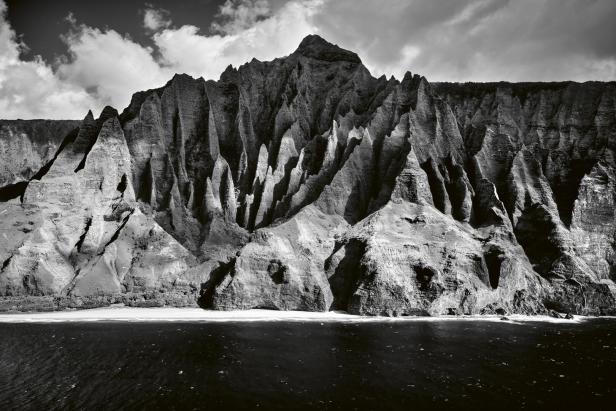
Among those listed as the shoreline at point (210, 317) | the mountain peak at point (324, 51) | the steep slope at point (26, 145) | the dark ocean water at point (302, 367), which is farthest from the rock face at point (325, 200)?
the dark ocean water at point (302, 367)

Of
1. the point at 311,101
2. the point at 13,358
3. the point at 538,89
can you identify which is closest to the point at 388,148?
the point at 311,101

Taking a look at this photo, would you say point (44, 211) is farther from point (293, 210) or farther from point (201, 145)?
point (293, 210)

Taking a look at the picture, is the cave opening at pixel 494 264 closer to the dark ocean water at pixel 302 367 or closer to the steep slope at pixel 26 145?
the dark ocean water at pixel 302 367

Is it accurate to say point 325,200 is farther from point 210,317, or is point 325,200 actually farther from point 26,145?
point 26,145

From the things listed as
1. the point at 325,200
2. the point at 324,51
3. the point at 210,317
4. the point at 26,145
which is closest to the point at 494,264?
the point at 325,200

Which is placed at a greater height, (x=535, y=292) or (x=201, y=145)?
(x=201, y=145)
